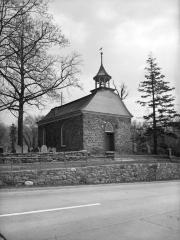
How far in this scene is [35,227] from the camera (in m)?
4.94

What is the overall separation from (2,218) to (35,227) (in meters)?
1.26

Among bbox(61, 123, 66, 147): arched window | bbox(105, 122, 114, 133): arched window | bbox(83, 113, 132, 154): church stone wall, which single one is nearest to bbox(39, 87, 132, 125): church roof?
bbox(83, 113, 132, 154): church stone wall

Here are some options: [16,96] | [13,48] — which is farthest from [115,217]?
[16,96]

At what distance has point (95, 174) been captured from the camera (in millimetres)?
18703

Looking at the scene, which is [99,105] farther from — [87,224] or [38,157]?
[87,224]

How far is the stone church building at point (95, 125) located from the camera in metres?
27.9

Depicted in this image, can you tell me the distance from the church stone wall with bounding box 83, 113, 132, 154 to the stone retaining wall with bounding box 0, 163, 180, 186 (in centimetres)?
681

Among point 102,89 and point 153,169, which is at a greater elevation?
point 102,89

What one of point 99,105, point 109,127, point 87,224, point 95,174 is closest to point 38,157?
point 95,174

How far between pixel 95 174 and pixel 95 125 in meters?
10.3

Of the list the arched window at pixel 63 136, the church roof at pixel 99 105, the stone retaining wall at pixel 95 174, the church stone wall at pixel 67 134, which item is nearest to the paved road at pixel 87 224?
the stone retaining wall at pixel 95 174

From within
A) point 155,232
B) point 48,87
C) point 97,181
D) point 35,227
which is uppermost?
point 48,87

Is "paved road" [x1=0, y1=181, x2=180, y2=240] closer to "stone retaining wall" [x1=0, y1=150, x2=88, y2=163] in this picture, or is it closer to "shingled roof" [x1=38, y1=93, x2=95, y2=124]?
"stone retaining wall" [x1=0, y1=150, x2=88, y2=163]

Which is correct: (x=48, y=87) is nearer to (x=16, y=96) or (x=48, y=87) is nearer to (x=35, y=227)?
(x=16, y=96)
